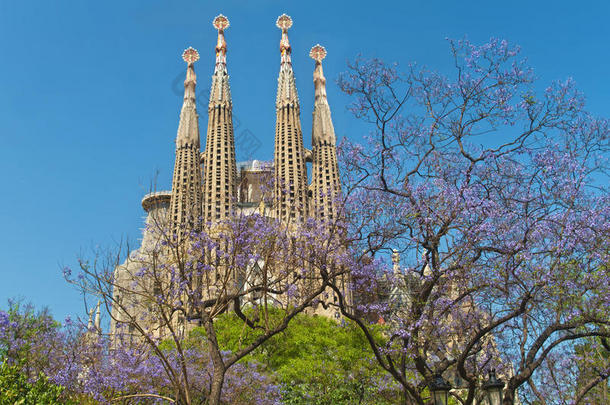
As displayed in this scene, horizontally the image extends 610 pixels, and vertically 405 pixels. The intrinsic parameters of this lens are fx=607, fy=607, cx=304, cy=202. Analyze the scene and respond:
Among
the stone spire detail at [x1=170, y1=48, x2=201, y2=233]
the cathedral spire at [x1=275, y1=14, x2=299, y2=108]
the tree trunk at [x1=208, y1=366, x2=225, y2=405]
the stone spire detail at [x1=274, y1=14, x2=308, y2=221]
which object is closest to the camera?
the tree trunk at [x1=208, y1=366, x2=225, y2=405]

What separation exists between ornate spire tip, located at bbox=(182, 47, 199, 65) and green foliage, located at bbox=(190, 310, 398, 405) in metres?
34.9

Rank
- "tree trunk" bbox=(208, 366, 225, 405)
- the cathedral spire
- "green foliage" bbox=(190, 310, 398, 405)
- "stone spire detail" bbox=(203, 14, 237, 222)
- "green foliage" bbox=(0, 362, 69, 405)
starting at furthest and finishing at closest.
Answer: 1. the cathedral spire
2. "stone spire detail" bbox=(203, 14, 237, 222)
3. "green foliage" bbox=(190, 310, 398, 405)
4. "tree trunk" bbox=(208, 366, 225, 405)
5. "green foliage" bbox=(0, 362, 69, 405)

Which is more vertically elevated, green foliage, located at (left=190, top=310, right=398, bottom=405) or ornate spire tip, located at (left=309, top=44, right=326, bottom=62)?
ornate spire tip, located at (left=309, top=44, right=326, bottom=62)

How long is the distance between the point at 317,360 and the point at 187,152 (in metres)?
33.1

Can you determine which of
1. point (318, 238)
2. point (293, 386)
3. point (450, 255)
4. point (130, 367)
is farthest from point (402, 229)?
point (293, 386)

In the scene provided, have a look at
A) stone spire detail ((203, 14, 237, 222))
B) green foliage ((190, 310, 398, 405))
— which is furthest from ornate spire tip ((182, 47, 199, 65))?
green foliage ((190, 310, 398, 405))

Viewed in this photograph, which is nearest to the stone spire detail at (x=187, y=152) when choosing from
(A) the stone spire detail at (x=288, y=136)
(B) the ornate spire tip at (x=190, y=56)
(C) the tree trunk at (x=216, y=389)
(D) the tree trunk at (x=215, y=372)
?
(B) the ornate spire tip at (x=190, y=56)

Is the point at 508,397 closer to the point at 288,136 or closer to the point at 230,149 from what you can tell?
the point at 288,136

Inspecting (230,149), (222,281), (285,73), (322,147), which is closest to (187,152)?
(230,149)

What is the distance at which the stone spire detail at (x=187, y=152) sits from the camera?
5628 centimetres

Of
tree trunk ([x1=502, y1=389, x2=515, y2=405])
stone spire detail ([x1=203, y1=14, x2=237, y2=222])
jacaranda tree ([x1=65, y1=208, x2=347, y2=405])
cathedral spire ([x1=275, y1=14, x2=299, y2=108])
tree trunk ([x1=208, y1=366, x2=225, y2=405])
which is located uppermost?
cathedral spire ([x1=275, y1=14, x2=299, y2=108])

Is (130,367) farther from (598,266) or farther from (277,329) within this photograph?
(598,266)

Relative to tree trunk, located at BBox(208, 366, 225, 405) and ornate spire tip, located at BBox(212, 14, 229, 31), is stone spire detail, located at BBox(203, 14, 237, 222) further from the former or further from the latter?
tree trunk, located at BBox(208, 366, 225, 405)

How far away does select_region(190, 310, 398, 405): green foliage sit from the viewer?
2450 cm
